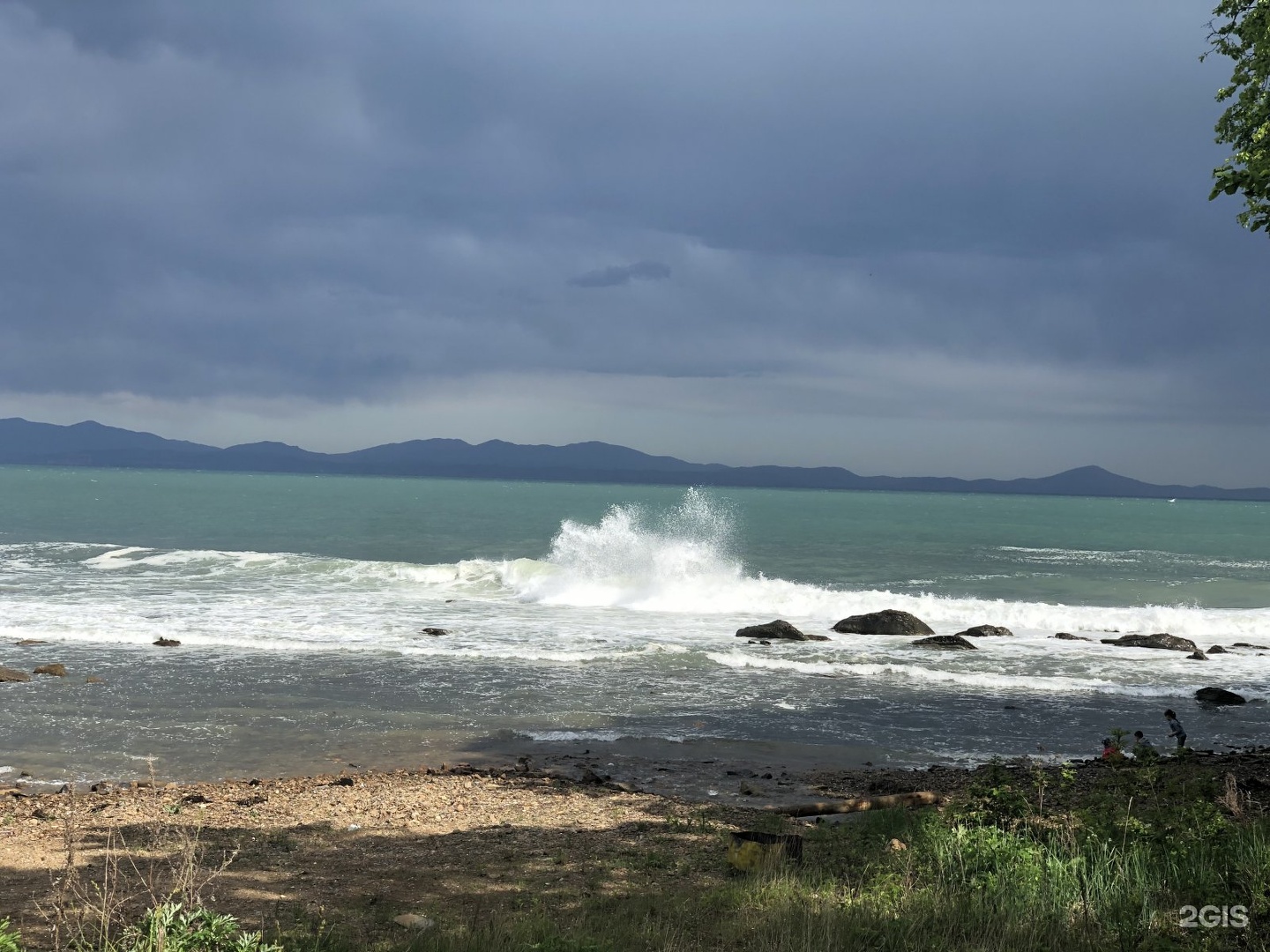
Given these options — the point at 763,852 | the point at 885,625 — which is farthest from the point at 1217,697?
the point at 763,852

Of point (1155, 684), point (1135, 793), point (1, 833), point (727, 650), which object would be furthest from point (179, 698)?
point (1155, 684)

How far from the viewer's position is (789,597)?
36.6 metres

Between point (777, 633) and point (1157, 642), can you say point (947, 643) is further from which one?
point (1157, 642)

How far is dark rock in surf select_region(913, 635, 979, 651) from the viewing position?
2522 cm

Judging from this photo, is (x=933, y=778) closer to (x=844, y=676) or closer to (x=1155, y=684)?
(x=844, y=676)

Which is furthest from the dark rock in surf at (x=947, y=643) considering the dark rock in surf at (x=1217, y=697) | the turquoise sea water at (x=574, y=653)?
the dark rock in surf at (x=1217, y=697)

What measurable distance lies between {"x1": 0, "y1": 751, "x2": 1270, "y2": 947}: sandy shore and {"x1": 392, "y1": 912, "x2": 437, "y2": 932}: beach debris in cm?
11

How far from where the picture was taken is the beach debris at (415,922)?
663cm

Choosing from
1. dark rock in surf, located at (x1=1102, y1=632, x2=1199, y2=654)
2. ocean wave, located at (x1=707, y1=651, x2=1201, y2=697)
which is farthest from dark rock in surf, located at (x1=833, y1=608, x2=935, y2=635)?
ocean wave, located at (x1=707, y1=651, x2=1201, y2=697)

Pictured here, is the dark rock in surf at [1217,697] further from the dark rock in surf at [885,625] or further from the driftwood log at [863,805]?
the driftwood log at [863,805]

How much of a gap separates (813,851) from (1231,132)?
1016 cm

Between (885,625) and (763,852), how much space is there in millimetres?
20654

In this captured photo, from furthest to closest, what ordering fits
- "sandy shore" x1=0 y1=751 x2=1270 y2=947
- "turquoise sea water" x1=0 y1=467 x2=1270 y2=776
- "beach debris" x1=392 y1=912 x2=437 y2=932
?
1. "turquoise sea water" x1=0 y1=467 x2=1270 y2=776
2. "sandy shore" x1=0 y1=751 x2=1270 y2=947
3. "beach debris" x1=392 y1=912 x2=437 y2=932

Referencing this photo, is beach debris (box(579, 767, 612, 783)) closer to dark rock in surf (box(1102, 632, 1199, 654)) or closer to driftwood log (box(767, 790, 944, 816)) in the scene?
driftwood log (box(767, 790, 944, 816))
